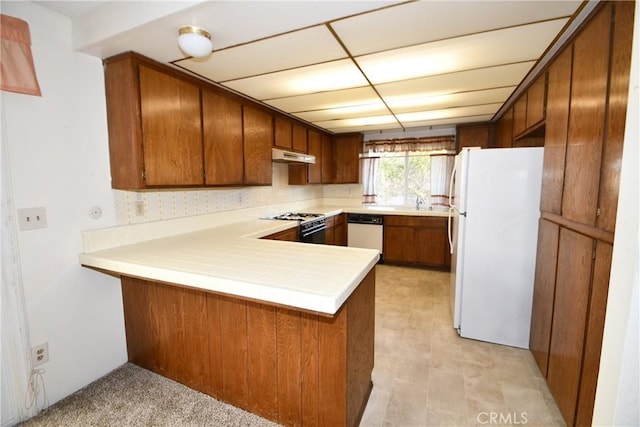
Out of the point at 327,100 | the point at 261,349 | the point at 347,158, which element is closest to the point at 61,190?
the point at 261,349

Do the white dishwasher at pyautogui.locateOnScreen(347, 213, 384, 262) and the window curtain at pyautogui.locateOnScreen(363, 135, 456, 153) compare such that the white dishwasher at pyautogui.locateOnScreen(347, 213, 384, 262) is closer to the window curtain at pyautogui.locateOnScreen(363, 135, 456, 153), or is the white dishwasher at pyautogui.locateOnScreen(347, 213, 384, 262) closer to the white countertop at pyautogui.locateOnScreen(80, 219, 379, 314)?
the window curtain at pyautogui.locateOnScreen(363, 135, 456, 153)

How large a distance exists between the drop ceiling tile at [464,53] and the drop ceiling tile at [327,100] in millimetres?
413

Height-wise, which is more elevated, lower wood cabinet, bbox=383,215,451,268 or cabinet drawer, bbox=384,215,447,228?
cabinet drawer, bbox=384,215,447,228

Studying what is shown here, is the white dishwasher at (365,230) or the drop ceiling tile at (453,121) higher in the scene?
the drop ceiling tile at (453,121)

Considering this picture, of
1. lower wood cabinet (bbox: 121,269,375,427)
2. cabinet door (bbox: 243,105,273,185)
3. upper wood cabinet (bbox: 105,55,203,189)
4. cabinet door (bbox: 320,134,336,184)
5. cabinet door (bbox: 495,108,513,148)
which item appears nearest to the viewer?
lower wood cabinet (bbox: 121,269,375,427)

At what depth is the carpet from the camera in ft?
5.36

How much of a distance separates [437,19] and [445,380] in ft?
7.23

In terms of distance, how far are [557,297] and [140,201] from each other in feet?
9.50

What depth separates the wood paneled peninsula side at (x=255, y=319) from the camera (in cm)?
136

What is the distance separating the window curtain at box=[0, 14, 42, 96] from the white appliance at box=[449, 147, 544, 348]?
9.61 ft

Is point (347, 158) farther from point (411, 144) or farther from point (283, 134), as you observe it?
point (283, 134)

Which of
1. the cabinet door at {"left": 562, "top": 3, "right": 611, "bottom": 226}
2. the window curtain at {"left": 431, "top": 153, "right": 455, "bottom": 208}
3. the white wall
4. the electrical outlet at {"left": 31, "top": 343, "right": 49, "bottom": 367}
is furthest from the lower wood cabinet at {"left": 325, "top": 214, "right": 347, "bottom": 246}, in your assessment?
the electrical outlet at {"left": 31, "top": 343, "right": 49, "bottom": 367}

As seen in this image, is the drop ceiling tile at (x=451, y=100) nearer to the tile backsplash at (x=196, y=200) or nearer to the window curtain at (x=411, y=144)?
the window curtain at (x=411, y=144)

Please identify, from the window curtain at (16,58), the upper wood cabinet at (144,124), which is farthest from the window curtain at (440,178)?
the window curtain at (16,58)
